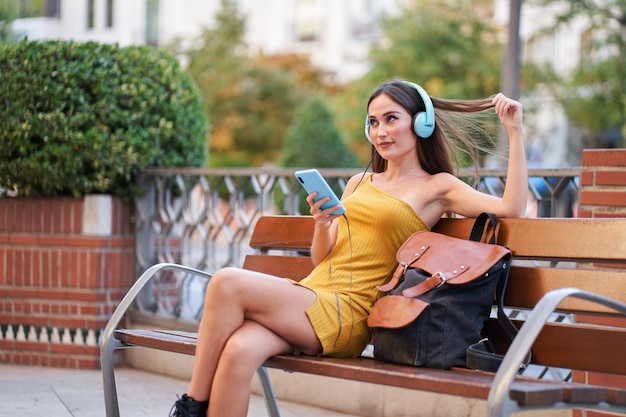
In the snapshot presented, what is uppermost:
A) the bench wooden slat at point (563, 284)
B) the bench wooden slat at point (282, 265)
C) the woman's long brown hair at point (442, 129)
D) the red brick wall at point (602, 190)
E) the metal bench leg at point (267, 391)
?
the woman's long brown hair at point (442, 129)

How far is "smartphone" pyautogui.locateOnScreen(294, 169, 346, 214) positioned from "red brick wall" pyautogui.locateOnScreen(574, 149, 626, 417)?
1.26 m

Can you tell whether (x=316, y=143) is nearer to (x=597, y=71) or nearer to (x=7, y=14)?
(x=7, y=14)

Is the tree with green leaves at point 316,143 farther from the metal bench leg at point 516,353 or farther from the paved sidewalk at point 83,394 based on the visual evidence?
the metal bench leg at point 516,353

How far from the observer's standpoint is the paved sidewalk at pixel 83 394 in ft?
17.9

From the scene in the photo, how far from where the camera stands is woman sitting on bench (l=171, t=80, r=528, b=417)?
359 centimetres

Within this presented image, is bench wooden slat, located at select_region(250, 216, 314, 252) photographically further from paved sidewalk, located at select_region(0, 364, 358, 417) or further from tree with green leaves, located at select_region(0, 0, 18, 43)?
tree with green leaves, located at select_region(0, 0, 18, 43)

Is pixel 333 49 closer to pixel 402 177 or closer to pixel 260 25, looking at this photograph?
pixel 260 25

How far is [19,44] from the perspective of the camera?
6.63 metres

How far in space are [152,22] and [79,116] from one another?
137 feet

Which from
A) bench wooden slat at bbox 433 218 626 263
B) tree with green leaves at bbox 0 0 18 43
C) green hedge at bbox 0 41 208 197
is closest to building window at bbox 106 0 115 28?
tree with green leaves at bbox 0 0 18 43

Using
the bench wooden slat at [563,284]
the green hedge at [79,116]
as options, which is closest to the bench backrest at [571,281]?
the bench wooden slat at [563,284]

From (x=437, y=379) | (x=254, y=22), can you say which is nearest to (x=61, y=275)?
(x=437, y=379)

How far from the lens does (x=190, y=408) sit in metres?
3.56

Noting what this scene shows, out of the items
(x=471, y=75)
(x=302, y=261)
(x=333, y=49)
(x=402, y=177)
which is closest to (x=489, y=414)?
(x=402, y=177)
